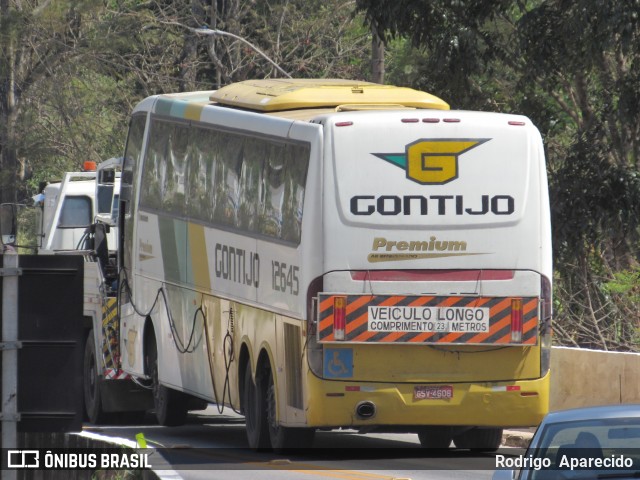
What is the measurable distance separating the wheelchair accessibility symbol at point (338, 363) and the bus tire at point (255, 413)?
4.59 feet

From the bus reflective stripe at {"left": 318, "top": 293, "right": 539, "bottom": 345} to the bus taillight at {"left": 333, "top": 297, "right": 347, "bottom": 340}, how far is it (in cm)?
6

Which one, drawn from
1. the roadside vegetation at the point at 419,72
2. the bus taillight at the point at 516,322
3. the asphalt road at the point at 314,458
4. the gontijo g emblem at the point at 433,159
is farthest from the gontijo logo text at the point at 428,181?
the roadside vegetation at the point at 419,72

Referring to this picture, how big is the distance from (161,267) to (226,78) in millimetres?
24597

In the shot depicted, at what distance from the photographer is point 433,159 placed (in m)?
15.2

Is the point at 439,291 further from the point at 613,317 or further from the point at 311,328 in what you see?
the point at 613,317

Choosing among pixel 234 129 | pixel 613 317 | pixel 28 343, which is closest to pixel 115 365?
pixel 234 129

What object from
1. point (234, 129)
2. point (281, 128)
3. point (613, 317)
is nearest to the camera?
point (281, 128)

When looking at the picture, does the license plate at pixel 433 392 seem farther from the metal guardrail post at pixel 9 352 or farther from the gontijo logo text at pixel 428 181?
the metal guardrail post at pixel 9 352

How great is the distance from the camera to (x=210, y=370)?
58.8 feet

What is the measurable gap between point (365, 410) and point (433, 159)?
8.24 ft

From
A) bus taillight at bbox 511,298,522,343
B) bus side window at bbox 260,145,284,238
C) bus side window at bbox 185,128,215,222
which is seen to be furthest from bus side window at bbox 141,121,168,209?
bus taillight at bbox 511,298,522,343

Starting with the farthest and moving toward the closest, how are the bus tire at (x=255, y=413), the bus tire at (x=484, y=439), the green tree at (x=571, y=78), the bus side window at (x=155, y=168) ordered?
the green tree at (x=571, y=78)
the bus side window at (x=155, y=168)
the bus tire at (x=484, y=439)
the bus tire at (x=255, y=413)

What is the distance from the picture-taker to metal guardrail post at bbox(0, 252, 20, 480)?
723 cm

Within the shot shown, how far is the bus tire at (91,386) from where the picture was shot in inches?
845
